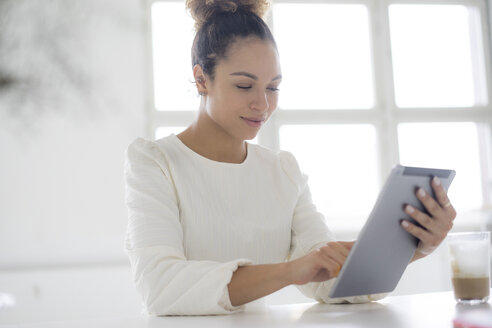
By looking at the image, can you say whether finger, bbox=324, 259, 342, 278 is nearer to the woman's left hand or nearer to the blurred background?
the woman's left hand

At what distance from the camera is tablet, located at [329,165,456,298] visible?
0.93 meters

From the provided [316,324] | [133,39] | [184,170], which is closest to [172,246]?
[184,170]

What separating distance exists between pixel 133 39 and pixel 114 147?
685 millimetres

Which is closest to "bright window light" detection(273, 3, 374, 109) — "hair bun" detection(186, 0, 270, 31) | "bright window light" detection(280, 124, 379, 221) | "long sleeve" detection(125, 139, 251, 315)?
"bright window light" detection(280, 124, 379, 221)

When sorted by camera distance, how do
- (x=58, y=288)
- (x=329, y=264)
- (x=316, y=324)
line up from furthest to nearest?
(x=58, y=288) → (x=329, y=264) → (x=316, y=324)

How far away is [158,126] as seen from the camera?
11.5 feet

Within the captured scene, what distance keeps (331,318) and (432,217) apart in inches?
12.6

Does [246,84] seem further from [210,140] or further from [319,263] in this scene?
[319,263]

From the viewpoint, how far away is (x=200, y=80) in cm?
148

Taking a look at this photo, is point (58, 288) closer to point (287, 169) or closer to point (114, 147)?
point (114, 147)

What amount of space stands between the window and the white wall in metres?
0.29

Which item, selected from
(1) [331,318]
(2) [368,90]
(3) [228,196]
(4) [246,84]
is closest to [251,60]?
(4) [246,84]

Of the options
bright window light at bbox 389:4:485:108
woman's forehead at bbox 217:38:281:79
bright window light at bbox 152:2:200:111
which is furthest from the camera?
bright window light at bbox 389:4:485:108

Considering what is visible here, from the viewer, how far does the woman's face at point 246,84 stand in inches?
54.3
